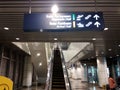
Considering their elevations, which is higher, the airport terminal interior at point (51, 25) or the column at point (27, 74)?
the airport terminal interior at point (51, 25)

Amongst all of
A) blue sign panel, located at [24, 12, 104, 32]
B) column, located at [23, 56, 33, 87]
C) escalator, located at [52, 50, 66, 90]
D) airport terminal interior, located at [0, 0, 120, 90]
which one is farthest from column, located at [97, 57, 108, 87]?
blue sign panel, located at [24, 12, 104, 32]

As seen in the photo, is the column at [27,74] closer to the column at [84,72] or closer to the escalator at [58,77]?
the escalator at [58,77]

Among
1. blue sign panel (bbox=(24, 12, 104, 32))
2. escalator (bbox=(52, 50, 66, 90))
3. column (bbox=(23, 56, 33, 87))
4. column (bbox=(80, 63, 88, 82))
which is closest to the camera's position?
blue sign panel (bbox=(24, 12, 104, 32))

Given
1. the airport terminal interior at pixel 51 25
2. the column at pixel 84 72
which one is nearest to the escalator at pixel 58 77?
the airport terminal interior at pixel 51 25

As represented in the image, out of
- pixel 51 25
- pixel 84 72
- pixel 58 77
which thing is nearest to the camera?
pixel 51 25

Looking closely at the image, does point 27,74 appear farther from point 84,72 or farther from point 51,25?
point 51,25

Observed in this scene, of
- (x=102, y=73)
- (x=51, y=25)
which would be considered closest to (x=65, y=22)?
(x=51, y=25)

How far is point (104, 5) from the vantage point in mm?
5516

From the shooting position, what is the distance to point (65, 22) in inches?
179

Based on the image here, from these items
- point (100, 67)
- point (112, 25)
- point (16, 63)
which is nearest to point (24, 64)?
point (16, 63)

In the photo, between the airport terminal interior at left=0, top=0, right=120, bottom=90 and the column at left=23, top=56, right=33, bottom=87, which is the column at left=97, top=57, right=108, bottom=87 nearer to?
the airport terminal interior at left=0, top=0, right=120, bottom=90

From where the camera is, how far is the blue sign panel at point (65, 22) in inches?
177

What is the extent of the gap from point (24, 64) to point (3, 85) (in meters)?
15.6

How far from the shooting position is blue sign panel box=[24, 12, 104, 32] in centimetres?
449
